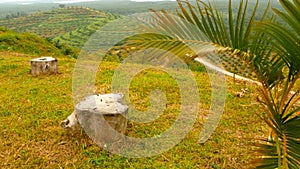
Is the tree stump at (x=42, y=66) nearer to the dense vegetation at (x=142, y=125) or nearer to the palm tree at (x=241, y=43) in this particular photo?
the dense vegetation at (x=142, y=125)

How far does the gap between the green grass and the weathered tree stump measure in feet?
0.53

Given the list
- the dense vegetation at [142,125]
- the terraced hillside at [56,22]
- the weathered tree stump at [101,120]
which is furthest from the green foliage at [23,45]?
the terraced hillside at [56,22]

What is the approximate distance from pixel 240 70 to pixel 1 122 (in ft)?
13.4

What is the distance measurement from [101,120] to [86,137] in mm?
447

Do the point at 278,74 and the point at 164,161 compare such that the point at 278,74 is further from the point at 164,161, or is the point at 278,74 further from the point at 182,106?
the point at 182,106

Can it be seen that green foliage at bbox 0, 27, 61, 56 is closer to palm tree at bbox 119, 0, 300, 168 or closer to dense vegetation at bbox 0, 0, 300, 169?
dense vegetation at bbox 0, 0, 300, 169

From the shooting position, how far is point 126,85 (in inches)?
276

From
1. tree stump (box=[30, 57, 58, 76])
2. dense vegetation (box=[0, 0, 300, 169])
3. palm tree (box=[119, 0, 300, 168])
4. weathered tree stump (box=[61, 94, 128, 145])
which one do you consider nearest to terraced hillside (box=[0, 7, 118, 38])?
tree stump (box=[30, 57, 58, 76])

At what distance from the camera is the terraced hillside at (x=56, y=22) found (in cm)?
6744

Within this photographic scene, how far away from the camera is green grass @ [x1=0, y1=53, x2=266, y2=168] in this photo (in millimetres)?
3900

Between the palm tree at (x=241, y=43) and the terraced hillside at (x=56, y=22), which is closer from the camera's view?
the palm tree at (x=241, y=43)

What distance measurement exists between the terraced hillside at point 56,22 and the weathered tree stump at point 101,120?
55.9 m

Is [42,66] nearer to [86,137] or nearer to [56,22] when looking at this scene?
[86,137]

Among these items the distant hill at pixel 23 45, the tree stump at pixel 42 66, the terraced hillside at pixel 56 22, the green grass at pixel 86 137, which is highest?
the terraced hillside at pixel 56 22
